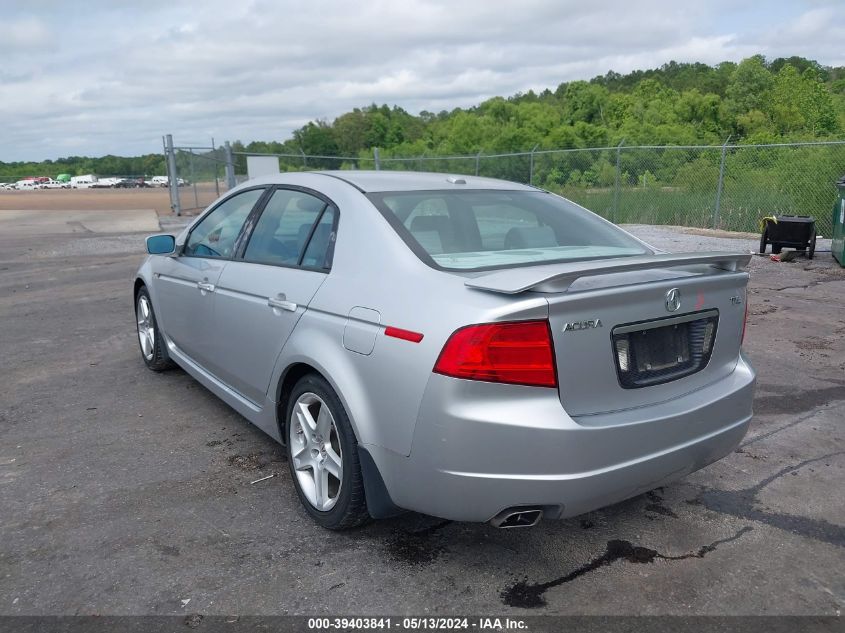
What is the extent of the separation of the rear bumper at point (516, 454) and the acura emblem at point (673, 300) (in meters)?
0.39

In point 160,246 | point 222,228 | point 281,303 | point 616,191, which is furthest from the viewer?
point 616,191

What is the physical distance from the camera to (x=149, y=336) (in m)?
5.61

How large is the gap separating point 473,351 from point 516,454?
0.39 m

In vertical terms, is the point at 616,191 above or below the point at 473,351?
below

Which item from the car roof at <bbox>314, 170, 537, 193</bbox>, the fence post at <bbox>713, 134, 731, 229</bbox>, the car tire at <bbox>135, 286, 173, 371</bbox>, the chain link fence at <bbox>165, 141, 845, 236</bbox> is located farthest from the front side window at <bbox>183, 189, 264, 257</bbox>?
the fence post at <bbox>713, 134, 731, 229</bbox>

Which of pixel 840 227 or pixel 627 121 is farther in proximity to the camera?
pixel 627 121

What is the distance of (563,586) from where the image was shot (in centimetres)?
273

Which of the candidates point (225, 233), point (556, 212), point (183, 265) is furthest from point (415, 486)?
point (183, 265)

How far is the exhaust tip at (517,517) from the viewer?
2.52 metres

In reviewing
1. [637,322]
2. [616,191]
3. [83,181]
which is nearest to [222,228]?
[637,322]

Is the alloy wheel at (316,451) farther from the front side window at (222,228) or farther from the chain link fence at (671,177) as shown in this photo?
the chain link fence at (671,177)

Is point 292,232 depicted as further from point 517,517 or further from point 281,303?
point 517,517

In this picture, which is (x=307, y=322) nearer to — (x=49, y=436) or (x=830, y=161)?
(x=49, y=436)

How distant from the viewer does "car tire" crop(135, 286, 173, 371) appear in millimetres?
5395
